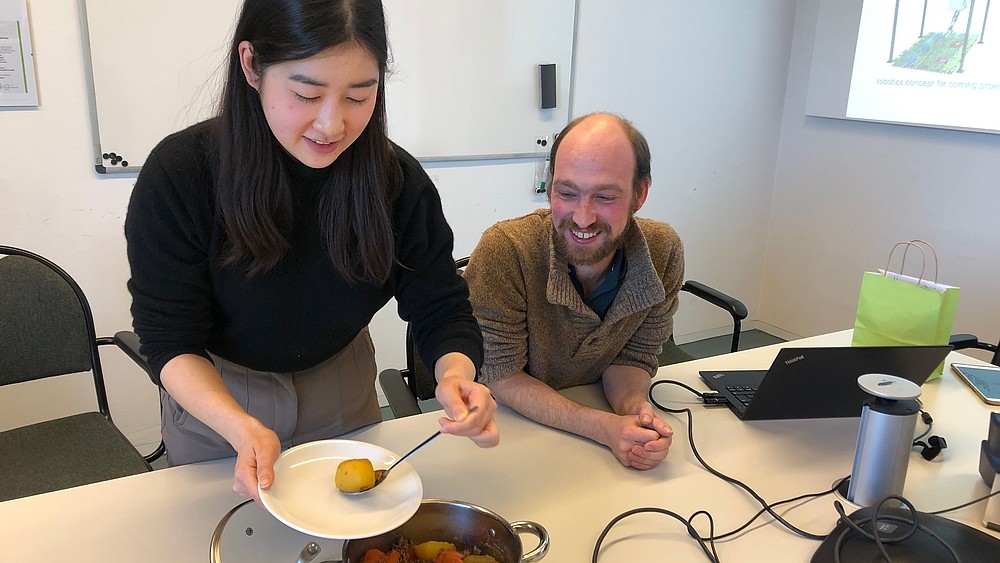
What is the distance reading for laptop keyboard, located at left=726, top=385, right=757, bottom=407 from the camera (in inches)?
57.8

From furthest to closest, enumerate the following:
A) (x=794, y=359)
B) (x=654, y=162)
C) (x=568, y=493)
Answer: (x=654, y=162) < (x=794, y=359) < (x=568, y=493)

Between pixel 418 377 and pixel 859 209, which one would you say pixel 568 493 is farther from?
pixel 859 209

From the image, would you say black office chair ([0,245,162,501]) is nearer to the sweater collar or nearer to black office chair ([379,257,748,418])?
black office chair ([379,257,748,418])

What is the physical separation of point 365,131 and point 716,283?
3052 mm

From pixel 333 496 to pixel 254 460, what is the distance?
4.4 inches

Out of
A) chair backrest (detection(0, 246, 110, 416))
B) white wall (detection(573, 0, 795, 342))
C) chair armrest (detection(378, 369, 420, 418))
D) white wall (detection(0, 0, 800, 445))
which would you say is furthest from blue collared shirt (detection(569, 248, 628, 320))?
white wall (detection(573, 0, 795, 342))

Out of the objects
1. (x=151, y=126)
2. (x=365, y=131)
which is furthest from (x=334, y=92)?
(x=151, y=126)

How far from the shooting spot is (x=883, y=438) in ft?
3.64

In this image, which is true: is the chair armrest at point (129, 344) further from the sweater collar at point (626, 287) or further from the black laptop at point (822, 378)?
the black laptop at point (822, 378)

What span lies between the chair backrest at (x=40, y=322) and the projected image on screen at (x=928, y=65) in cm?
317

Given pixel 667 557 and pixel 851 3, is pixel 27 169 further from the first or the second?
pixel 851 3

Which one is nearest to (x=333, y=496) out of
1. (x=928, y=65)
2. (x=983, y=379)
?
(x=983, y=379)

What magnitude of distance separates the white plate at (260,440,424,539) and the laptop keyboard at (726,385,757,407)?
76 cm

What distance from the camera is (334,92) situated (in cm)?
92
